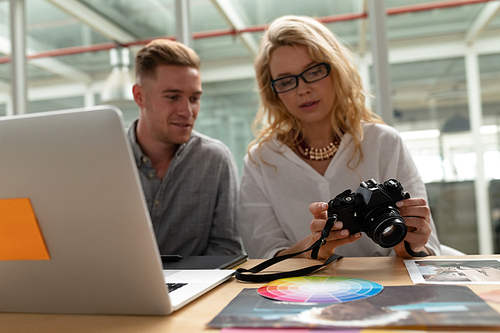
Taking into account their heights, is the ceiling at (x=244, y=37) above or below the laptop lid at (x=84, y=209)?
above

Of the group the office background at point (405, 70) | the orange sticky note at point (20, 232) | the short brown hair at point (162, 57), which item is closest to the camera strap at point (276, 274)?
the orange sticky note at point (20, 232)

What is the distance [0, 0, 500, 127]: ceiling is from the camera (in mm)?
2438

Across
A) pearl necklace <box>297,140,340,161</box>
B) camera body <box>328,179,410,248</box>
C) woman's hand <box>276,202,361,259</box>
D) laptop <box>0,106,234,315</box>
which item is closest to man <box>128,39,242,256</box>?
pearl necklace <box>297,140,340,161</box>

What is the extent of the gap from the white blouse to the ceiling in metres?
0.97

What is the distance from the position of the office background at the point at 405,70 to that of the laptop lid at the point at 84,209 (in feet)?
6.48

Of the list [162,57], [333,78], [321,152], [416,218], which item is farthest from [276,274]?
[162,57]

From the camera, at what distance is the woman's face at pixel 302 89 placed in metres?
1.61

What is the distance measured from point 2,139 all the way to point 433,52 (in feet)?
7.82

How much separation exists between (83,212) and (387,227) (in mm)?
642

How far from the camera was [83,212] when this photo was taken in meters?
0.66

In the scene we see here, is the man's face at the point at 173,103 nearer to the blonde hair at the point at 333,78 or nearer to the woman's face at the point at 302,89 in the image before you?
the blonde hair at the point at 333,78

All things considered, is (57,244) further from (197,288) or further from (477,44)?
(477,44)

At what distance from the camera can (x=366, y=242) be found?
1551 mm

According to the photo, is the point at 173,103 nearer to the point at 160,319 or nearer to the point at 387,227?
the point at 387,227
